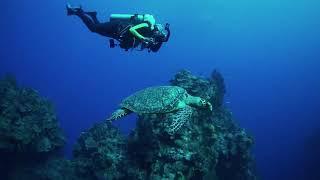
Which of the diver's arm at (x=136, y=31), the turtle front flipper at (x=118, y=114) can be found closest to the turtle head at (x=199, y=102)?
the turtle front flipper at (x=118, y=114)

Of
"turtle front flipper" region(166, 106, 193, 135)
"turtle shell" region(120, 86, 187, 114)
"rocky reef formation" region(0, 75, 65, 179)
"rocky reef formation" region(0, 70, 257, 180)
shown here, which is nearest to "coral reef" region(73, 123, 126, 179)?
"rocky reef formation" region(0, 70, 257, 180)

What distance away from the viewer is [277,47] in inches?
5271

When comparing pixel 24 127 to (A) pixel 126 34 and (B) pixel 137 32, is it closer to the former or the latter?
(A) pixel 126 34

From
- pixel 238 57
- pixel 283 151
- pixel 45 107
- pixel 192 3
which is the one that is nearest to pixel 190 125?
pixel 45 107

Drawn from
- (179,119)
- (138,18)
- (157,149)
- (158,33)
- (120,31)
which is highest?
(138,18)

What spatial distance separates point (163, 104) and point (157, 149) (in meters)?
1.81

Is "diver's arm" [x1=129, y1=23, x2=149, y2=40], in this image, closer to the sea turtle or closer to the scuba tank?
the scuba tank

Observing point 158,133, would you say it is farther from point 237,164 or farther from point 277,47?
point 277,47

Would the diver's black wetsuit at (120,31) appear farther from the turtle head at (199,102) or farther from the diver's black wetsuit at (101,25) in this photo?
the turtle head at (199,102)

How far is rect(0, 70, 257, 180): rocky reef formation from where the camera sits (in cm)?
987

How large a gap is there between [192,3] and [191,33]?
59.3 feet

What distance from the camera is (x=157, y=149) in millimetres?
10031

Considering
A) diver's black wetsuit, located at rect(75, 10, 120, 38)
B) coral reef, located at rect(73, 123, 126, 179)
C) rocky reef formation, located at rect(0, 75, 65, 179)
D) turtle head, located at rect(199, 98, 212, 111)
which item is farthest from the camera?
rocky reef formation, located at rect(0, 75, 65, 179)

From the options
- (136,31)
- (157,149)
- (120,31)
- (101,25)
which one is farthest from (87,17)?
(157,149)
